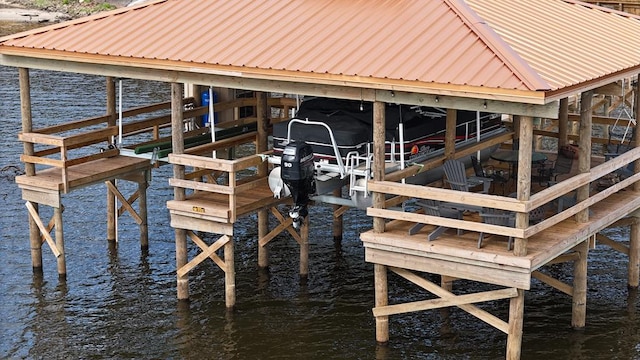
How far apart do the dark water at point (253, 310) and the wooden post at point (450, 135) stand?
2.77m

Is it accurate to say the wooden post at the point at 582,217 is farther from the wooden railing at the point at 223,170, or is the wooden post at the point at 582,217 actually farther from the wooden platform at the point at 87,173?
the wooden platform at the point at 87,173

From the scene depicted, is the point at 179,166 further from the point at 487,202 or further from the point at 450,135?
the point at 487,202

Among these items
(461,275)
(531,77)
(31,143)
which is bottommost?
(461,275)

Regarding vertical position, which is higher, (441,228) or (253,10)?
(253,10)

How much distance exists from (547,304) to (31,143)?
9.65m

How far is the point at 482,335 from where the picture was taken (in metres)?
18.3

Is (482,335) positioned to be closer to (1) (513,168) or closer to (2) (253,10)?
(1) (513,168)

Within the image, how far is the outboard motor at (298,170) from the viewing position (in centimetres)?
1752

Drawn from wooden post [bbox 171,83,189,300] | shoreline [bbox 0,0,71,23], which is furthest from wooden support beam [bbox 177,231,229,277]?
shoreline [bbox 0,0,71,23]

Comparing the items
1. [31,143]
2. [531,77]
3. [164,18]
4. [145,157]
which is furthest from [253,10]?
[531,77]

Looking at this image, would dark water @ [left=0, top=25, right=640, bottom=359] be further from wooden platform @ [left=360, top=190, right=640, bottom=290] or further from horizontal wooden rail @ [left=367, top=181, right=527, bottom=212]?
horizontal wooden rail @ [left=367, top=181, right=527, bottom=212]

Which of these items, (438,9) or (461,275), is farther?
(438,9)

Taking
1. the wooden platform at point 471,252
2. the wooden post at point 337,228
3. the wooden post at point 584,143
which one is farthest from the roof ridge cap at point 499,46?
the wooden post at point 337,228

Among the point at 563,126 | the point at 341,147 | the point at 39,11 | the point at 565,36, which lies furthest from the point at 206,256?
the point at 39,11
